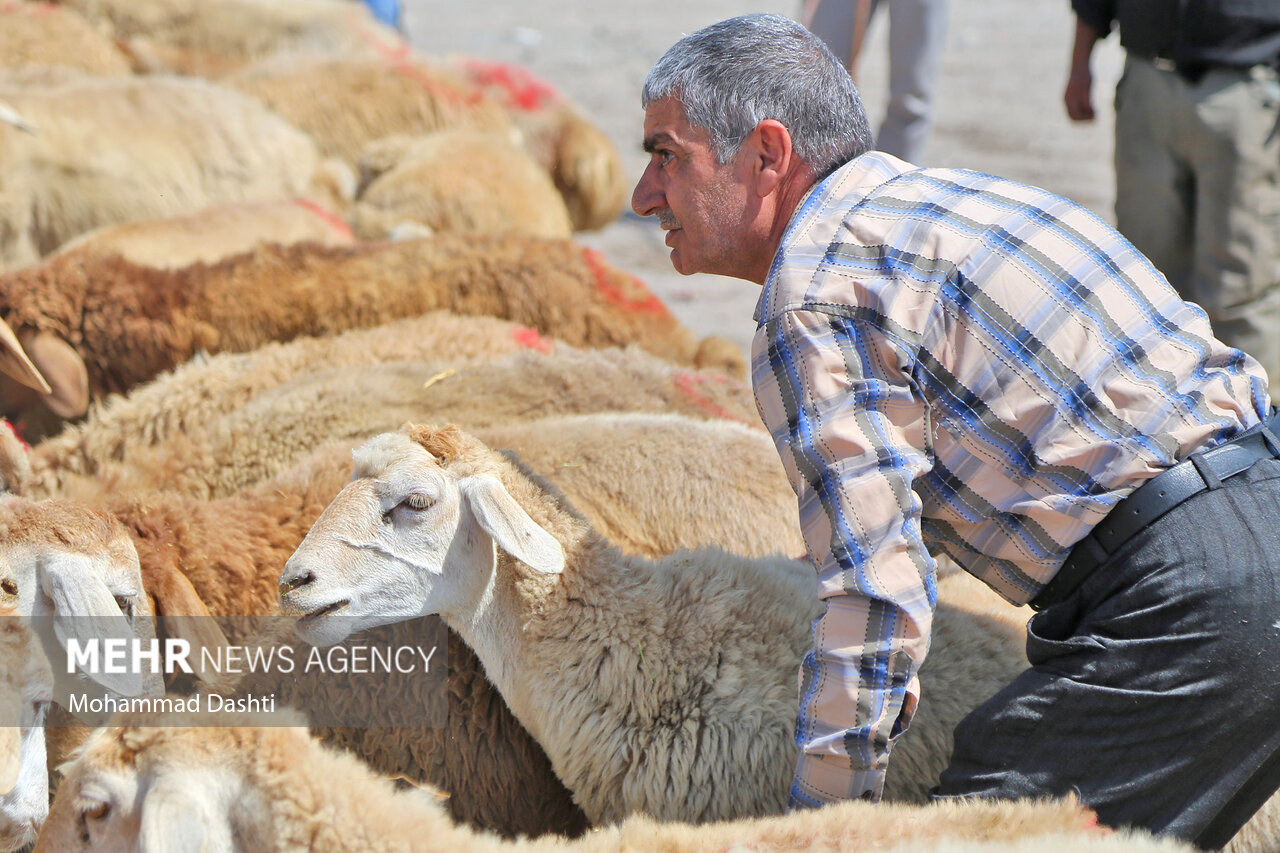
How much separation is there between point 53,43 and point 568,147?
4.25 m

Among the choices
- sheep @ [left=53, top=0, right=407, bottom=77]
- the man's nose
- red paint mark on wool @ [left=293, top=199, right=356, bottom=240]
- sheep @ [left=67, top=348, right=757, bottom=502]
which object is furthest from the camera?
sheep @ [left=53, top=0, right=407, bottom=77]

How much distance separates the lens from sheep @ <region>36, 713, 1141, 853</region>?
2092 mm

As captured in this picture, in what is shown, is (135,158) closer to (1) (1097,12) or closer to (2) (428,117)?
(2) (428,117)

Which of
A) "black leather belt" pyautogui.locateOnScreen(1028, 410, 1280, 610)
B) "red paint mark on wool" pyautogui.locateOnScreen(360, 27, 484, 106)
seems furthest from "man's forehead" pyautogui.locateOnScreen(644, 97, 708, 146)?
"red paint mark on wool" pyautogui.locateOnScreen(360, 27, 484, 106)

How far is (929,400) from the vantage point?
7.55 feet

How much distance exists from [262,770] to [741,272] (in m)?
1.34

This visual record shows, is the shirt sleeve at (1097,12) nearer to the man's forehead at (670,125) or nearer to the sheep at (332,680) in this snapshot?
the sheep at (332,680)

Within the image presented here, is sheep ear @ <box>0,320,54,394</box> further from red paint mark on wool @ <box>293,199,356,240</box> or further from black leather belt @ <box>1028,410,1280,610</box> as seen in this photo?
black leather belt @ <box>1028,410,1280,610</box>

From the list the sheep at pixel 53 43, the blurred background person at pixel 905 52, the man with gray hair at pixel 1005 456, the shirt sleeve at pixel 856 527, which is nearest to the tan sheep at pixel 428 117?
the sheep at pixel 53 43

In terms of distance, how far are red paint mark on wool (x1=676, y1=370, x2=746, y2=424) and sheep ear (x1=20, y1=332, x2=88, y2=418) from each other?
7.66 feet

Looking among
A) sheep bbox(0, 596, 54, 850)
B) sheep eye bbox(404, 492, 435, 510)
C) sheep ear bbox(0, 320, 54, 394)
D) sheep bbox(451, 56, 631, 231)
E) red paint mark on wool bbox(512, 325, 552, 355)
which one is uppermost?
sheep eye bbox(404, 492, 435, 510)

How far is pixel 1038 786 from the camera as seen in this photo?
95.6 inches

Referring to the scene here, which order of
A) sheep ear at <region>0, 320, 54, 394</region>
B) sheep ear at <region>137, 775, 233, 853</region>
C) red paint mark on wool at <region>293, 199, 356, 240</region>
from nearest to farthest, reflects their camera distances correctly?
sheep ear at <region>137, 775, 233, 853</region> → sheep ear at <region>0, 320, 54, 394</region> → red paint mark on wool at <region>293, 199, 356, 240</region>

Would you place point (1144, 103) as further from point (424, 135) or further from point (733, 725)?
point (424, 135)
